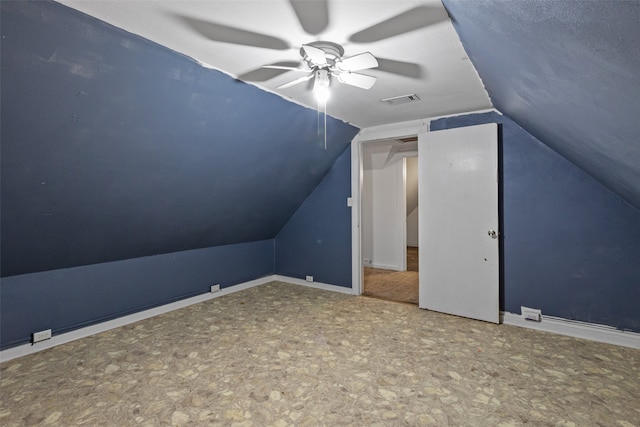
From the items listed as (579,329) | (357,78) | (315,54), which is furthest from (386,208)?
(315,54)

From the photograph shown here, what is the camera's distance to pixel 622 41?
0.88m

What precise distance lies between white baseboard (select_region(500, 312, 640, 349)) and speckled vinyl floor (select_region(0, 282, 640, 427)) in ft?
0.35

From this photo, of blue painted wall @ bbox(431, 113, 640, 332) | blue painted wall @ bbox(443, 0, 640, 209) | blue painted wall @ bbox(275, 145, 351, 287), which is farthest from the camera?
blue painted wall @ bbox(275, 145, 351, 287)

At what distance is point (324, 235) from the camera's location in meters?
4.42

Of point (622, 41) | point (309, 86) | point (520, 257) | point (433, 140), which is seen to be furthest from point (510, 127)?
point (622, 41)

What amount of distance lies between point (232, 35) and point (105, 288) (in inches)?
107

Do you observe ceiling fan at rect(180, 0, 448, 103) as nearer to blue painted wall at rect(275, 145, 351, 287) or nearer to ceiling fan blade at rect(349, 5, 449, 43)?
ceiling fan blade at rect(349, 5, 449, 43)

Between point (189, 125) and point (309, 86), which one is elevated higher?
point (309, 86)

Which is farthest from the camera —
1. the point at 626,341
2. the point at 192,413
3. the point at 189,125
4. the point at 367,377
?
the point at 626,341

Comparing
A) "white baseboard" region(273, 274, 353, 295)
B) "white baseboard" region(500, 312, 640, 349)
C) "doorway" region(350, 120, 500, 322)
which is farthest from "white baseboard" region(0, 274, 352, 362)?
"white baseboard" region(500, 312, 640, 349)

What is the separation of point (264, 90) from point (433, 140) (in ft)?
6.24

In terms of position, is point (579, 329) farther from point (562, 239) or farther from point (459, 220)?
point (459, 220)

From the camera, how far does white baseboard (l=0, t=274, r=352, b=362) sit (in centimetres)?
255

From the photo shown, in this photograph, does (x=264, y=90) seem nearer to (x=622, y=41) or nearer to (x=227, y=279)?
(x=622, y=41)
